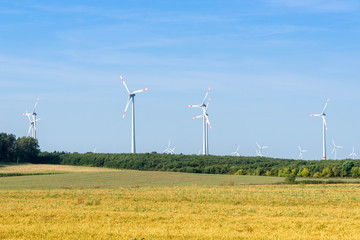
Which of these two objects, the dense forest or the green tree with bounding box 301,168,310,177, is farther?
the dense forest

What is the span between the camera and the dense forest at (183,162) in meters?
104

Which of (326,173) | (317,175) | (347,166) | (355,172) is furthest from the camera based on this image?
(347,166)

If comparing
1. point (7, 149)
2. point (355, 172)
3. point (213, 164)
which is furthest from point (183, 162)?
point (7, 149)

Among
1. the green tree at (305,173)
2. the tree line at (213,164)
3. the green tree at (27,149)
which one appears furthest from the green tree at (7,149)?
the green tree at (305,173)

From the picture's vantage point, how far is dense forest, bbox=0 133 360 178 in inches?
4090

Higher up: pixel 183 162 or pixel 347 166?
pixel 183 162

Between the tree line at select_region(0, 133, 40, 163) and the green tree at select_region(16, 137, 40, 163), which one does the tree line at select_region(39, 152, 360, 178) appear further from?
the tree line at select_region(0, 133, 40, 163)

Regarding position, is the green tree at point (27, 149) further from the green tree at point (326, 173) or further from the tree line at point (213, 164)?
the green tree at point (326, 173)

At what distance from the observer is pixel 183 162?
122875mm

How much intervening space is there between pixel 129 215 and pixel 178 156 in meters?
105

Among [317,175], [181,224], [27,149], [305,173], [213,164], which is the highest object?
[27,149]

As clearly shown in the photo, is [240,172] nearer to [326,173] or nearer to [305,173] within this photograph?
[305,173]

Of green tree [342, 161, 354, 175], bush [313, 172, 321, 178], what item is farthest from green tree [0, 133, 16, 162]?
green tree [342, 161, 354, 175]

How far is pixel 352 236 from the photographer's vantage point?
857 inches
